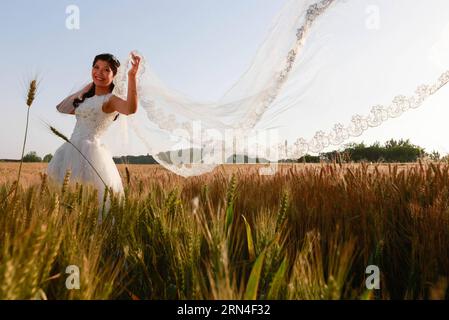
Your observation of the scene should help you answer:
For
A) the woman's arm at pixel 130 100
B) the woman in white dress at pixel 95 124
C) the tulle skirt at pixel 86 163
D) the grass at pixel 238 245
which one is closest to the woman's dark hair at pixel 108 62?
the woman in white dress at pixel 95 124

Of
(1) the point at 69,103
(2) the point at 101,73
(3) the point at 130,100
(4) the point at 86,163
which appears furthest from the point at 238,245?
(1) the point at 69,103

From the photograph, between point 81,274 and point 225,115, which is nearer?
point 81,274

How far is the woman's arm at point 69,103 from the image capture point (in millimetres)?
4727

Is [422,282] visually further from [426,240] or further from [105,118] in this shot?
[105,118]

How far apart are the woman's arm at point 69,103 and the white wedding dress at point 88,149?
25cm

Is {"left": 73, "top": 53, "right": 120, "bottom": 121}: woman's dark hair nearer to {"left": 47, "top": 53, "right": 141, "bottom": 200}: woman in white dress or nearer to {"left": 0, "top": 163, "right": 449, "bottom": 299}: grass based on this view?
{"left": 47, "top": 53, "right": 141, "bottom": 200}: woman in white dress

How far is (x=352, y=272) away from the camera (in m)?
1.81

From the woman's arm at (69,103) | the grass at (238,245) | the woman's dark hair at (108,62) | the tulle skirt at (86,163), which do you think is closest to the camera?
the grass at (238,245)

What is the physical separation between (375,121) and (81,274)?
339cm

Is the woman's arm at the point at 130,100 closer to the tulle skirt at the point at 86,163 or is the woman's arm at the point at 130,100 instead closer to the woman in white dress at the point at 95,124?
the woman in white dress at the point at 95,124

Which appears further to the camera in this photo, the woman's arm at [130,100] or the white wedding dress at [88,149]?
the white wedding dress at [88,149]

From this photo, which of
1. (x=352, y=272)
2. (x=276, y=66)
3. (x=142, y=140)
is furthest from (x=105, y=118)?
(x=352, y=272)

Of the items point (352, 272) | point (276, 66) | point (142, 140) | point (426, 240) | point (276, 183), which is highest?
point (276, 66)

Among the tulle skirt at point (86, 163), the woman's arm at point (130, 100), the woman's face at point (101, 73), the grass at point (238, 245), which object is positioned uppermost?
the woman's face at point (101, 73)
